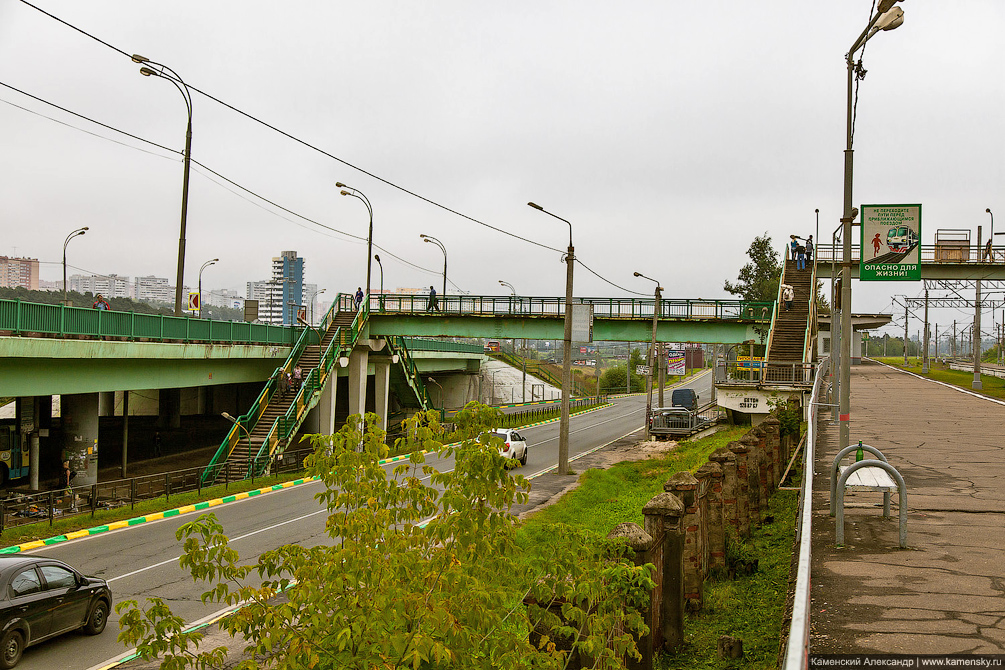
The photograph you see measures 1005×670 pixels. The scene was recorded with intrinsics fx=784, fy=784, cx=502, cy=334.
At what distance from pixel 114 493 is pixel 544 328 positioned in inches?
829

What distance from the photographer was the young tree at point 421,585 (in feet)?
17.6

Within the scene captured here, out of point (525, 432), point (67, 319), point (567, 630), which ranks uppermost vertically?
point (67, 319)

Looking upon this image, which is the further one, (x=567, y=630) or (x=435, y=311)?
(x=435, y=311)

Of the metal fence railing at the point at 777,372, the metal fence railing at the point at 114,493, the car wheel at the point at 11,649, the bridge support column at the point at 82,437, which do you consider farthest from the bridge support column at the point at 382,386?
the car wheel at the point at 11,649

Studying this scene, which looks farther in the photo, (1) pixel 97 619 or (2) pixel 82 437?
(2) pixel 82 437

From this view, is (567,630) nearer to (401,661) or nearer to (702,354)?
(401,661)

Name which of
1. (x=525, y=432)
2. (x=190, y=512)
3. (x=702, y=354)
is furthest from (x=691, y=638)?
(x=702, y=354)

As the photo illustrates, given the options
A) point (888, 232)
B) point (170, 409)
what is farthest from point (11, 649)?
point (170, 409)

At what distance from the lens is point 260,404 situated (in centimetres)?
3291

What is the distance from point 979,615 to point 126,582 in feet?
44.2

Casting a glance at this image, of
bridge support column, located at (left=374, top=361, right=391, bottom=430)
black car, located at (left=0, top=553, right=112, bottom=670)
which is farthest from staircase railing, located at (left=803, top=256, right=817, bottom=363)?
black car, located at (left=0, top=553, right=112, bottom=670)

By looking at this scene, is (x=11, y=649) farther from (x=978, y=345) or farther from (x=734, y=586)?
(x=978, y=345)

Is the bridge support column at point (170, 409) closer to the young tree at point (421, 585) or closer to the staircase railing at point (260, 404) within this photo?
the staircase railing at point (260, 404)

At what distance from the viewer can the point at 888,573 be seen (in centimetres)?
696
